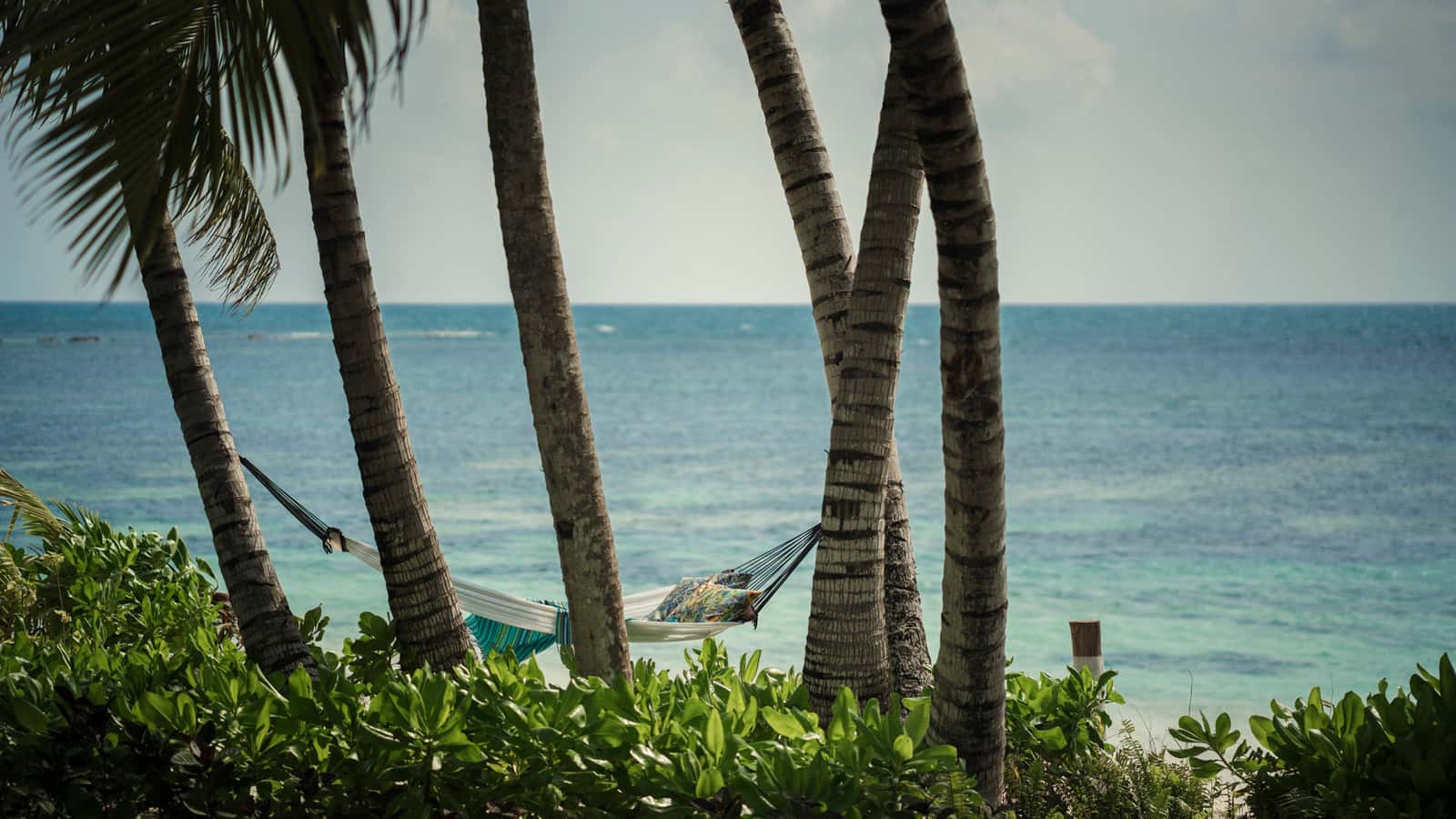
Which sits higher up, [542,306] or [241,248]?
[241,248]

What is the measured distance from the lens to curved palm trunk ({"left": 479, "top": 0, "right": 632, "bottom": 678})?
2.19m

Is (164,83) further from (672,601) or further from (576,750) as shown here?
(672,601)

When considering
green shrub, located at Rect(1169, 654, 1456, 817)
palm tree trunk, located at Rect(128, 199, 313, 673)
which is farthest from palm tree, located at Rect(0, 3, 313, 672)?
green shrub, located at Rect(1169, 654, 1456, 817)

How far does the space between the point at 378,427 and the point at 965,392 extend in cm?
119

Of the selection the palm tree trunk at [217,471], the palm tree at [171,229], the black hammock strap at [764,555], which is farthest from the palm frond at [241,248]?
the palm tree trunk at [217,471]

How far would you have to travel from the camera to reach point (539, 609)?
3.96 metres

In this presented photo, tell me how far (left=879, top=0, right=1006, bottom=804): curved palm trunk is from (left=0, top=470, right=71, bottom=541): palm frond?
10.4ft

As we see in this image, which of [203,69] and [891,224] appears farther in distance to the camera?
[891,224]

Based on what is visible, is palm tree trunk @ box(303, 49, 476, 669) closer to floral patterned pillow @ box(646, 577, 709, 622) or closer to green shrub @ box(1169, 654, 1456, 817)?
green shrub @ box(1169, 654, 1456, 817)

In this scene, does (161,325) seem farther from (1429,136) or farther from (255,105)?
(1429,136)

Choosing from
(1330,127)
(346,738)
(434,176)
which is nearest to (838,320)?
(346,738)

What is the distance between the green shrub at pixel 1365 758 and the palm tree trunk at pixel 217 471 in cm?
197

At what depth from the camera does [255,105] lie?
4.73 feet

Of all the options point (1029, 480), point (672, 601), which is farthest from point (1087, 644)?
point (1029, 480)
